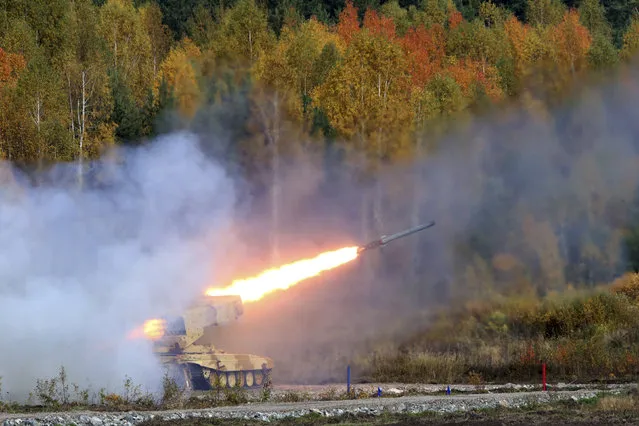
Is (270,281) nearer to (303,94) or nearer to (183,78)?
(183,78)

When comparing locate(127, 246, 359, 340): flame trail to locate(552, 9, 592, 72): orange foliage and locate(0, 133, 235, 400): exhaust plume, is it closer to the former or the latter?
locate(0, 133, 235, 400): exhaust plume

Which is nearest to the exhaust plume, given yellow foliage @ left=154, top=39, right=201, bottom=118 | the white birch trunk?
the white birch trunk

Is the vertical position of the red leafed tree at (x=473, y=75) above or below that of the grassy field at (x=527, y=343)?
above

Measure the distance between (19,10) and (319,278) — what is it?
44118 mm

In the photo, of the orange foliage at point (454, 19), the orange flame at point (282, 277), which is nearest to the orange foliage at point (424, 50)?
the orange foliage at point (454, 19)

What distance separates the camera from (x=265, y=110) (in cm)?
5353

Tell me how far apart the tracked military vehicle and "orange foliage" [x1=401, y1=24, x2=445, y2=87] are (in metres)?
41.4

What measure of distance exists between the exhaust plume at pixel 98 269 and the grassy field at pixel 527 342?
8.85 m

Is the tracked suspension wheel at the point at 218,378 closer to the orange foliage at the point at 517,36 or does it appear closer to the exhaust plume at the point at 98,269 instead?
the exhaust plume at the point at 98,269

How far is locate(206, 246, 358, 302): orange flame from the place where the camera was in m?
40.1

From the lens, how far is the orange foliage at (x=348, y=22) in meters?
104

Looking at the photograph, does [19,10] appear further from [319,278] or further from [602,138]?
[602,138]

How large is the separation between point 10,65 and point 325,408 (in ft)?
145

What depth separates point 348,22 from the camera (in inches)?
4301
